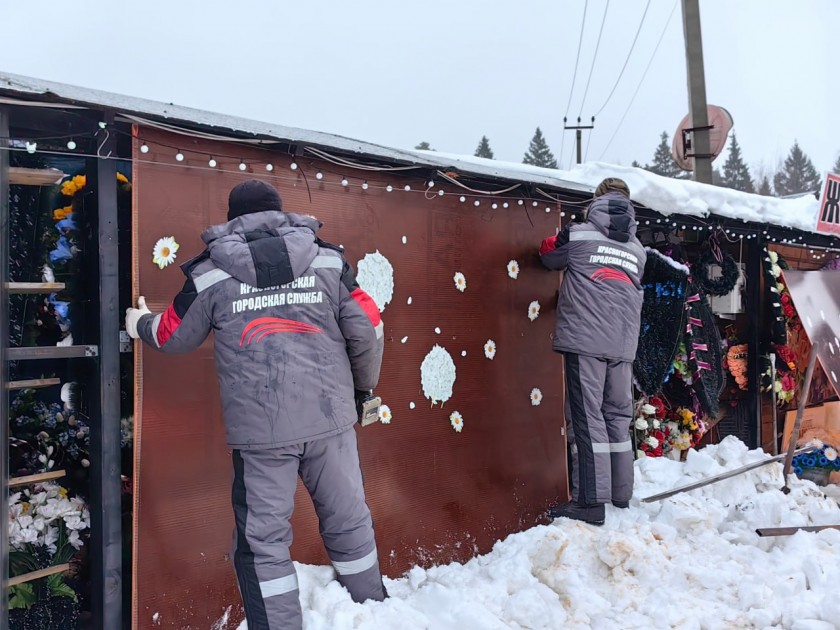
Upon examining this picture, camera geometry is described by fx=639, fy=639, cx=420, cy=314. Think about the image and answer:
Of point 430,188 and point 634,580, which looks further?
point 430,188

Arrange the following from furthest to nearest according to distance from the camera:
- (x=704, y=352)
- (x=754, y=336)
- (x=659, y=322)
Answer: (x=754, y=336) → (x=704, y=352) → (x=659, y=322)

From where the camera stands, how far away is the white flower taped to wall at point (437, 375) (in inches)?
156

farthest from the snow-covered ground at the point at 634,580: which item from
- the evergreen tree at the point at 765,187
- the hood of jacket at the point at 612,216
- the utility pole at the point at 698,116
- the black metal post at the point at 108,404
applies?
the evergreen tree at the point at 765,187

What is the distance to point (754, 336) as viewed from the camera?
6426 mm

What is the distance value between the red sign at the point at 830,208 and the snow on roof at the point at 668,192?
9.9 inches

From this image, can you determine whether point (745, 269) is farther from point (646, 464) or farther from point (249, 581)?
point (249, 581)

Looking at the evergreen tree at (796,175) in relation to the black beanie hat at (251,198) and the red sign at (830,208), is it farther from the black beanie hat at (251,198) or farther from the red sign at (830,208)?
the black beanie hat at (251,198)

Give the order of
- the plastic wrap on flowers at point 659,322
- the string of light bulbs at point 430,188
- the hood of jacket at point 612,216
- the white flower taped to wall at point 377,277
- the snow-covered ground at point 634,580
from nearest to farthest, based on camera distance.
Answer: the string of light bulbs at point 430,188 → the snow-covered ground at point 634,580 → the white flower taped to wall at point 377,277 → the hood of jacket at point 612,216 → the plastic wrap on flowers at point 659,322

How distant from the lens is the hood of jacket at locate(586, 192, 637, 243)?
4.25m

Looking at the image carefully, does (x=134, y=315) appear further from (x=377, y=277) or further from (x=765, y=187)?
(x=765, y=187)

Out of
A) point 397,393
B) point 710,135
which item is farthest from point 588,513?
point 710,135

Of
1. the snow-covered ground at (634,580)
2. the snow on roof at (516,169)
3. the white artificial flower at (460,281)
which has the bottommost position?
the snow-covered ground at (634,580)

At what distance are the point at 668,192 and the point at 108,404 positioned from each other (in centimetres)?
426

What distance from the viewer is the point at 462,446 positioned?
416 centimetres
